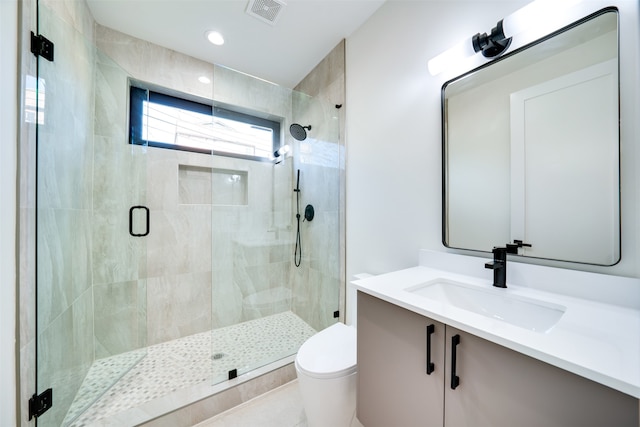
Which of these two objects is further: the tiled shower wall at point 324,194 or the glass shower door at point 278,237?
the tiled shower wall at point 324,194

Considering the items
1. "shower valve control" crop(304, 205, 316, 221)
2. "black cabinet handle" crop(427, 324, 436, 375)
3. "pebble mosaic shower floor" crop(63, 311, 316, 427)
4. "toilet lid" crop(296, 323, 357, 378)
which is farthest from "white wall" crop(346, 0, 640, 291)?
"pebble mosaic shower floor" crop(63, 311, 316, 427)

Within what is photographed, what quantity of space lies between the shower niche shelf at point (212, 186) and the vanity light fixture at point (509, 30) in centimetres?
157

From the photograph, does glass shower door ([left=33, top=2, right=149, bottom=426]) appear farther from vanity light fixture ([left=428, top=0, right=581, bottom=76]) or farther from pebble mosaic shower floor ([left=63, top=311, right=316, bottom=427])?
vanity light fixture ([left=428, top=0, right=581, bottom=76])

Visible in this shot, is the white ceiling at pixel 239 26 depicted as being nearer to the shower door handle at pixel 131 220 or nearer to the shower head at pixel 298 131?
the shower head at pixel 298 131

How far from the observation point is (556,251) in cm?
89

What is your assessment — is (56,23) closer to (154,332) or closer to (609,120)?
(154,332)

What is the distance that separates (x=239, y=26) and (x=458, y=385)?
2.45 metres

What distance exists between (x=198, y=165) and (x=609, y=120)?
101 inches

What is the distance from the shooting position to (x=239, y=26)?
5.78ft

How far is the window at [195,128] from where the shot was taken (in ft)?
6.12

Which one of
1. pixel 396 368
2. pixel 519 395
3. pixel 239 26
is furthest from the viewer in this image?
pixel 239 26

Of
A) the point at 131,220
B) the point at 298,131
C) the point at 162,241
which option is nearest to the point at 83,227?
the point at 131,220

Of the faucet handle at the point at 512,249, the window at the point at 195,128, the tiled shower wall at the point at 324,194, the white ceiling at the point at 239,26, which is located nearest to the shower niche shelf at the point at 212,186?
the window at the point at 195,128

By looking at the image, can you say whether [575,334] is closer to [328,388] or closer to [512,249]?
[512,249]
